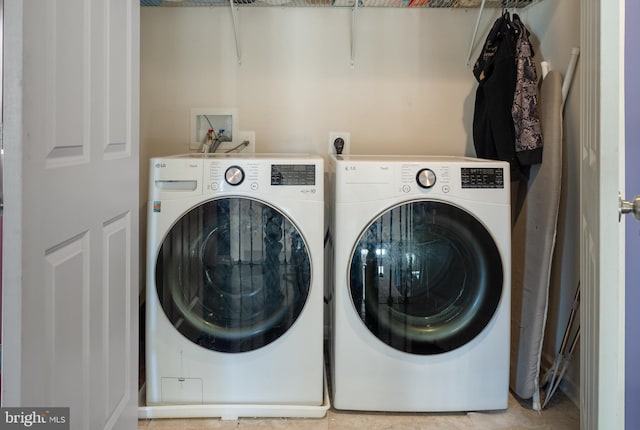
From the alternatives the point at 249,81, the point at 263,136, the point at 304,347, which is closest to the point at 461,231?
the point at 304,347

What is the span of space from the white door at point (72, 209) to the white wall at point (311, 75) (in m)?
0.92

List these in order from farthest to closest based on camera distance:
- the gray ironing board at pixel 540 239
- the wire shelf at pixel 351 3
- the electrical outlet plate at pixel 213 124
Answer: the electrical outlet plate at pixel 213 124
the wire shelf at pixel 351 3
the gray ironing board at pixel 540 239

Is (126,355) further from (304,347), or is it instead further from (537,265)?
(537,265)

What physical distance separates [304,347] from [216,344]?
0.32 meters

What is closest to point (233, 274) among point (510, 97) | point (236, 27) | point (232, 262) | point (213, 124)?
point (232, 262)

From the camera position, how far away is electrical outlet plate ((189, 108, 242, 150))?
2254 mm

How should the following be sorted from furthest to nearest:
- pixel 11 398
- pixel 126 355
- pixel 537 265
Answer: pixel 537 265 < pixel 126 355 < pixel 11 398

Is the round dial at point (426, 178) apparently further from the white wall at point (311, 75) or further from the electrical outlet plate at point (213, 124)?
the electrical outlet plate at point (213, 124)

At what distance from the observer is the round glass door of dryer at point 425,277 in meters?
1.64

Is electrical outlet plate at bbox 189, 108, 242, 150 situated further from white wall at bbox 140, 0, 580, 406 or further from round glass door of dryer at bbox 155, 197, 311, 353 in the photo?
round glass door of dryer at bbox 155, 197, 311, 353

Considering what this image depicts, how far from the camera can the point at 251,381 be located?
169 cm

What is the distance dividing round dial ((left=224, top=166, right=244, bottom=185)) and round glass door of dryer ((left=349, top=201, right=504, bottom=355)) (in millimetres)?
477

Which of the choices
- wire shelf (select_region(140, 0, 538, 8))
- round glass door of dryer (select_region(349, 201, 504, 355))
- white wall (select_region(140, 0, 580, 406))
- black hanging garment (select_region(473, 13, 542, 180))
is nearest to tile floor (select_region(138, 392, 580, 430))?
round glass door of dryer (select_region(349, 201, 504, 355))

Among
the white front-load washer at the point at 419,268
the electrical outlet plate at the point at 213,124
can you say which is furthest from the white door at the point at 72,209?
the electrical outlet plate at the point at 213,124
